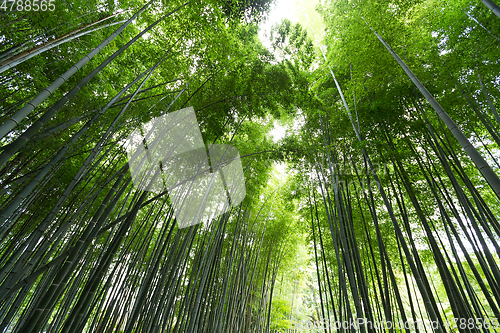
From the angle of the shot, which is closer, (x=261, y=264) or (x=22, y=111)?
(x=22, y=111)

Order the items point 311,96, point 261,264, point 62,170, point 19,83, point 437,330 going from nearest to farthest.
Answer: point 437,330 < point 19,83 < point 62,170 < point 311,96 < point 261,264

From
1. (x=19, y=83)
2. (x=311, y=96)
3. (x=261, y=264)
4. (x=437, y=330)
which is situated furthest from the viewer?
(x=261, y=264)

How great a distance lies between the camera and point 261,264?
17.5ft

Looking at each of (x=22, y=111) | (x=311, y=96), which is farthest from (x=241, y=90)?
(x=22, y=111)

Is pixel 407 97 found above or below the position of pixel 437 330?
above

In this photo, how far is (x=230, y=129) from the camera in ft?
12.2

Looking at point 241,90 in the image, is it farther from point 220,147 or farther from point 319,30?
point 319,30

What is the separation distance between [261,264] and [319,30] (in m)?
5.38

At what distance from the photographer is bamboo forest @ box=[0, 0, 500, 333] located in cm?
190

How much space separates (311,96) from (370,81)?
3.13 feet

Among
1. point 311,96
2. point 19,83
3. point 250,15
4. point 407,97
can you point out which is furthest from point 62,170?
point 407,97

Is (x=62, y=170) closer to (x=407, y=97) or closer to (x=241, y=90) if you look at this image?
(x=241, y=90)

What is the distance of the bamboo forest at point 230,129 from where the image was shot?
6.23ft

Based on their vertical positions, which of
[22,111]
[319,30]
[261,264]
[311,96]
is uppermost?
[319,30]
